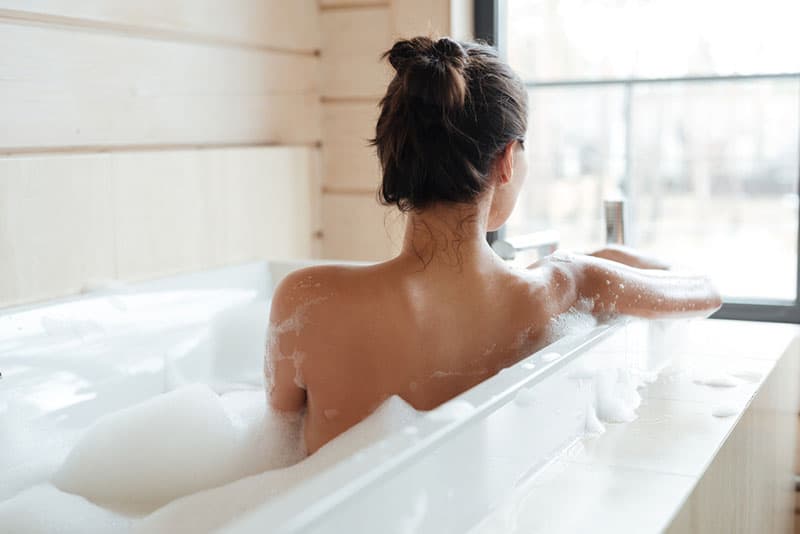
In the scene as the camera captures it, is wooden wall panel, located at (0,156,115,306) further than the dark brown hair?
Yes

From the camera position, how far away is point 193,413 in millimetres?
1744

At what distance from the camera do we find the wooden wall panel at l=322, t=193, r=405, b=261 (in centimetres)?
315

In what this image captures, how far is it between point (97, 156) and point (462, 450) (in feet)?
5.00

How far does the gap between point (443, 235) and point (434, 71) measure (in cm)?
23

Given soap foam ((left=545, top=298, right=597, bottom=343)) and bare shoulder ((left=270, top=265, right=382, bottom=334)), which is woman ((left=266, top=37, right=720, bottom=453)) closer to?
bare shoulder ((left=270, top=265, right=382, bottom=334))

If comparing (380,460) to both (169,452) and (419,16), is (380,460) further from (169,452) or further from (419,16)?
(419,16)

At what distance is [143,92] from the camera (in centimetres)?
246

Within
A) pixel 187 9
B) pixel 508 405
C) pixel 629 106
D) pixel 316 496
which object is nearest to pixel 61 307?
pixel 187 9

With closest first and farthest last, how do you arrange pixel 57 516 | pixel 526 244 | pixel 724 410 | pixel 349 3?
pixel 724 410
pixel 57 516
pixel 526 244
pixel 349 3

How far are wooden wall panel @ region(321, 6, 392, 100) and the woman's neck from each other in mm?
1764

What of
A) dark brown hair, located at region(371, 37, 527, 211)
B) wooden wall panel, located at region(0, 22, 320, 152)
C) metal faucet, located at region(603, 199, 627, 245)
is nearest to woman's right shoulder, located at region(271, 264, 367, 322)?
dark brown hair, located at region(371, 37, 527, 211)

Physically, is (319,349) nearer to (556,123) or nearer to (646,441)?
(646,441)

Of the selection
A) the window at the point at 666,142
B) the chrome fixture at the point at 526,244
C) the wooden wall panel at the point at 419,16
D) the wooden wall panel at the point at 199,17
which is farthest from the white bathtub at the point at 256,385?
the window at the point at 666,142

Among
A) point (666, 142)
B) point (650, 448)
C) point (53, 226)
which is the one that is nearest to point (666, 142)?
point (666, 142)
